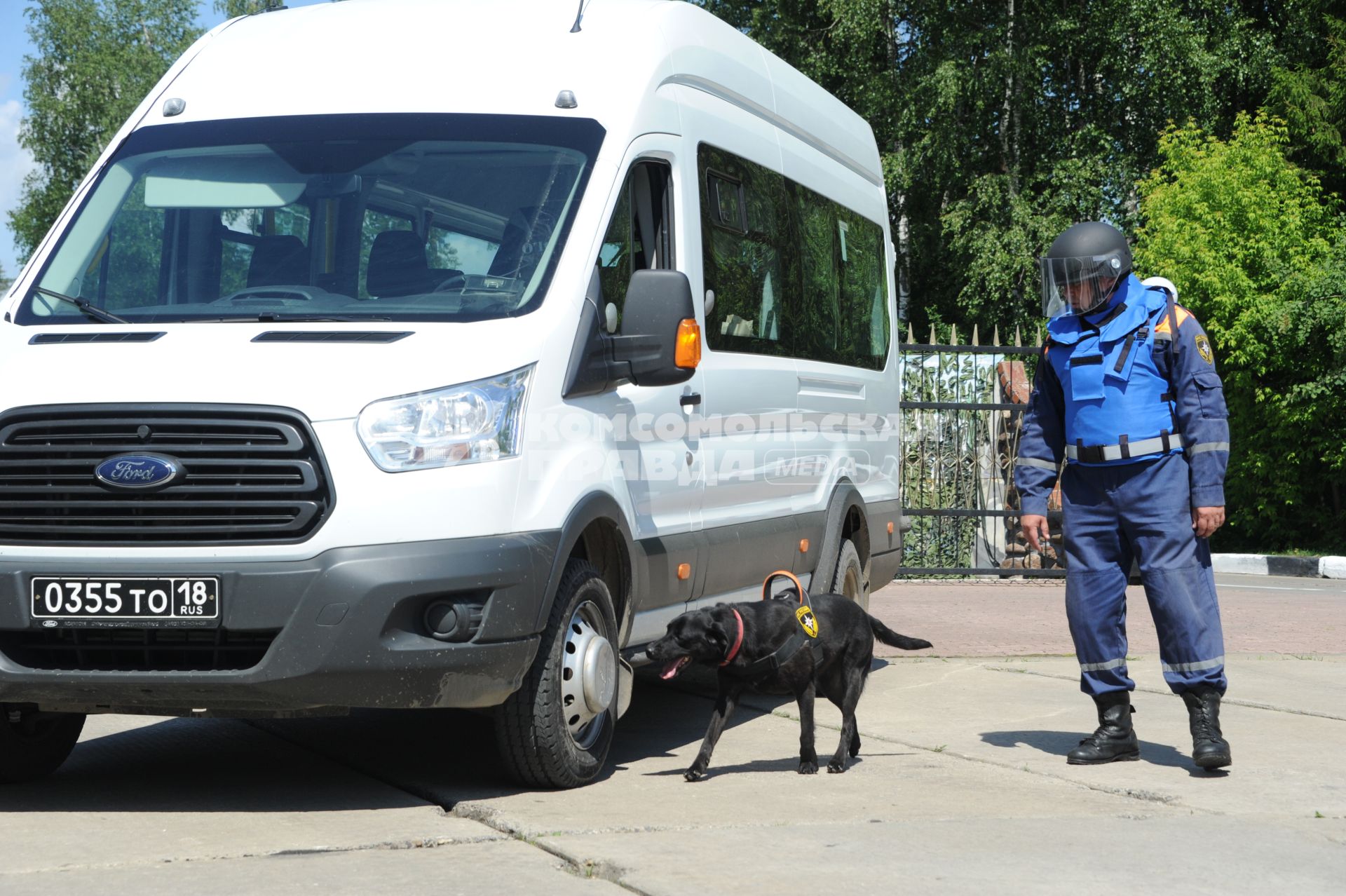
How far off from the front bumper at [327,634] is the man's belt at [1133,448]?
229cm

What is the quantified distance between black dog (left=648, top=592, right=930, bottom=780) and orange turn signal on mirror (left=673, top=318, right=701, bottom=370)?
35.4 inches

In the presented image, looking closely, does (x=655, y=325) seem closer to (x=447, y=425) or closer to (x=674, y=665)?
(x=447, y=425)

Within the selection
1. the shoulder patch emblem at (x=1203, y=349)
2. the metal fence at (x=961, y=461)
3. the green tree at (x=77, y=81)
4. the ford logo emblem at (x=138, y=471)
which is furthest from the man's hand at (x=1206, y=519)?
the green tree at (x=77, y=81)

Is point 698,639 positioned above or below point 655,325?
below

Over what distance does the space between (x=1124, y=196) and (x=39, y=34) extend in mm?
36120

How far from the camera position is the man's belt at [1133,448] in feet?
19.4

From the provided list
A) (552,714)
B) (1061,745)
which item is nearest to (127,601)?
(552,714)

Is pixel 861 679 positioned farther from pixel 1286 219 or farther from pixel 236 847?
pixel 1286 219

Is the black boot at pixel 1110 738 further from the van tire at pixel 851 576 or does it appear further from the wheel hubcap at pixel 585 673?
the van tire at pixel 851 576

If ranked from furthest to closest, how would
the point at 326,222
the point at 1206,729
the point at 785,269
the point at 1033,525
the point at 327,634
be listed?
1. the point at 785,269
2. the point at 1033,525
3. the point at 1206,729
4. the point at 326,222
5. the point at 327,634

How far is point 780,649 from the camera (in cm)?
585

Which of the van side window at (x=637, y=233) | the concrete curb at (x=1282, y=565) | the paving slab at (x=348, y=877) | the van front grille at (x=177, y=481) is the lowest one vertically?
the concrete curb at (x=1282, y=565)

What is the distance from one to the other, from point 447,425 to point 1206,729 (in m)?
2.96

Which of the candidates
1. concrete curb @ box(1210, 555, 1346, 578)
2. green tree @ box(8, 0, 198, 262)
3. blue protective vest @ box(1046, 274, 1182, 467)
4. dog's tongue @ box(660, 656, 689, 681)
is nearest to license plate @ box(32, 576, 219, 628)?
dog's tongue @ box(660, 656, 689, 681)
